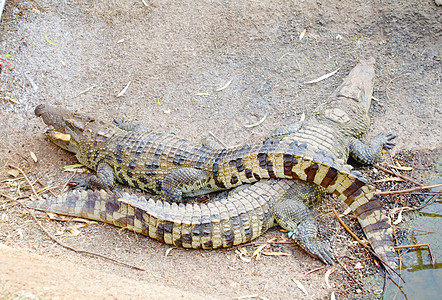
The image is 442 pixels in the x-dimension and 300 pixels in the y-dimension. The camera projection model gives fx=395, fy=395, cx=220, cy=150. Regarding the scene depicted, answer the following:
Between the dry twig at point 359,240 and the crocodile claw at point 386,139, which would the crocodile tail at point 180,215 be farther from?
the crocodile claw at point 386,139

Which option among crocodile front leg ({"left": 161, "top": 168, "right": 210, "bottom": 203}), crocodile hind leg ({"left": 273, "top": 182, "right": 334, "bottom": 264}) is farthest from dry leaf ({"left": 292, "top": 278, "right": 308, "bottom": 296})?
crocodile front leg ({"left": 161, "top": 168, "right": 210, "bottom": 203})

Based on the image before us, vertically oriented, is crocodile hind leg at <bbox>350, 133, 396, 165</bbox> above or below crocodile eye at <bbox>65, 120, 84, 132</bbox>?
above

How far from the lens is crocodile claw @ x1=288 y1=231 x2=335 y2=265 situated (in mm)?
3514

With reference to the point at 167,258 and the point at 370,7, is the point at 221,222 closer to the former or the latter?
the point at 167,258

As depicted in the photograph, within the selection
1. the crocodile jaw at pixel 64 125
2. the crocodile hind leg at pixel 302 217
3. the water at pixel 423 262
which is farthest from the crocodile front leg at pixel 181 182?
the water at pixel 423 262

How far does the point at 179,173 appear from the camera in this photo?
416 cm

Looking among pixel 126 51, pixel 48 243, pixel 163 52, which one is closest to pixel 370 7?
pixel 163 52

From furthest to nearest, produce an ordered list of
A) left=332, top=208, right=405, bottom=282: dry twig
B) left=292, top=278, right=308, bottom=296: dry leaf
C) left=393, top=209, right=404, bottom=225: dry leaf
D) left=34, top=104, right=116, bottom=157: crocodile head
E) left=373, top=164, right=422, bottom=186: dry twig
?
left=34, top=104, right=116, bottom=157: crocodile head → left=373, top=164, right=422, bottom=186: dry twig → left=393, top=209, right=404, bottom=225: dry leaf → left=332, top=208, right=405, bottom=282: dry twig → left=292, top=278, right=308, bottom=296: dry leaf

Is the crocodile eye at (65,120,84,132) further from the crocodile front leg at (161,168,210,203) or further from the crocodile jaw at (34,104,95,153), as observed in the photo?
the crocodile front leg at (161,168,210,203)

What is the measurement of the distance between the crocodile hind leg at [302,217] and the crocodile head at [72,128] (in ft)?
7.14

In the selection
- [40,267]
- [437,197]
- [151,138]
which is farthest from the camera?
[151,138]

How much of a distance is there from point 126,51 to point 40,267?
11.8ft

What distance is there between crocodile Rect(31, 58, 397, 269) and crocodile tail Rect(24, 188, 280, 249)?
0.03 feet

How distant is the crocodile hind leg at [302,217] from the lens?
357 cm
